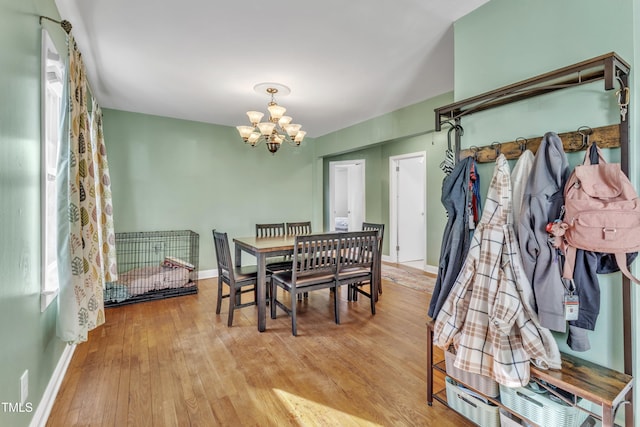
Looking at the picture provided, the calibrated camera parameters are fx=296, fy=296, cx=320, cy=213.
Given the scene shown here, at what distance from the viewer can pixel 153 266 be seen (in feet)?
13.5

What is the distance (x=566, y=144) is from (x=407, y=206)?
410 cm

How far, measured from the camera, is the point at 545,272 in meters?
1.31

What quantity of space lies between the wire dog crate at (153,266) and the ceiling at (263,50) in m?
1.80

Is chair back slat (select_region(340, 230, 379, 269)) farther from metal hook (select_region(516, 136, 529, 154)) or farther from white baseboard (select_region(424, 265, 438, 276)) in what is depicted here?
white baseboard (select_region(424, 265, 438, 276))

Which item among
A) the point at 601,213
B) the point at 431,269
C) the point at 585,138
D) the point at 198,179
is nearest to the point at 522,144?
the point at 585,138

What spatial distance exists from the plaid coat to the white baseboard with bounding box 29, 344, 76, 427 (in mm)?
2091

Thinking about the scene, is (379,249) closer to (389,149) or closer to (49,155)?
(389,149)

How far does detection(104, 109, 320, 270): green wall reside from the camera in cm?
405

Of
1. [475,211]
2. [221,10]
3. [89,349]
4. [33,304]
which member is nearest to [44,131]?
[33,304]

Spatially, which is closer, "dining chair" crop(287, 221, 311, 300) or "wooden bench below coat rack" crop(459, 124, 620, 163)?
"wooden bench below coat rack" crop(459, 124, 620, 163)

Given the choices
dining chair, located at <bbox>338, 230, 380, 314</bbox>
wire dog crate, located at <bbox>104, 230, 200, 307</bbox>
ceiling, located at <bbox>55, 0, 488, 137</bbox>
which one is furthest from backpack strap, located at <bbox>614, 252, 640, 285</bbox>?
wire dog crate, located at <bbox>104, 230, 200, 307</bbox>

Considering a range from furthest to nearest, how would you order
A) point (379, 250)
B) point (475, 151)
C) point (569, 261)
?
point (379, 250) → point (475, 151) → point (569, 261)

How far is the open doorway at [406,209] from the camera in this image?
17.9ft

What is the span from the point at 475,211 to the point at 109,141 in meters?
4.43
